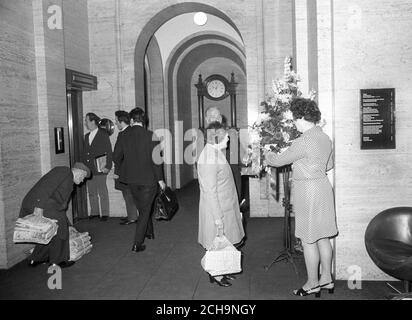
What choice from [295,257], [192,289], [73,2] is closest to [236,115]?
[73,2]

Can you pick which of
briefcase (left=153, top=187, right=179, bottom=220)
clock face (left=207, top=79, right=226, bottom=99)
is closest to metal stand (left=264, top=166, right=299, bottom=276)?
briefcase (left=153, top=187, right=179, bottom=220)

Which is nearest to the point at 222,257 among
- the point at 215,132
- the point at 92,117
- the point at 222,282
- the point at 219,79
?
the point at 222,282

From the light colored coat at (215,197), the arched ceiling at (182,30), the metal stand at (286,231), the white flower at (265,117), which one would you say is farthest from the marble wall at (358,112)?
the arched ceiling at (182,30)

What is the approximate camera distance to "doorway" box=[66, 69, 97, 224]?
8.18 m

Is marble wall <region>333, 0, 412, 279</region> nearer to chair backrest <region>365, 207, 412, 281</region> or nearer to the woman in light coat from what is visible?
chair backrest <region>365, 207, 412, 281</region>

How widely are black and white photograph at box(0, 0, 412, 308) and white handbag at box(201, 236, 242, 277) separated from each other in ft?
0.04

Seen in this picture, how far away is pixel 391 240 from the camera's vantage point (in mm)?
4141

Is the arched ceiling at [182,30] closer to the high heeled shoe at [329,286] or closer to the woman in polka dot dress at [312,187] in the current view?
the woman in polka dot dress at [312,187]

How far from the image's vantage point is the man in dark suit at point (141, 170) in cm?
602

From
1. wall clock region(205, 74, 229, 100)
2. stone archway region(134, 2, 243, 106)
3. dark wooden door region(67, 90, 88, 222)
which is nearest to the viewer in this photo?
dark wooden door region(67, 90, 88, 222)

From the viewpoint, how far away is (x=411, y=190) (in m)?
4.66

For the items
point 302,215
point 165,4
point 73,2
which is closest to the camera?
point 302,215

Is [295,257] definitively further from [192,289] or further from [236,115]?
[236,115]

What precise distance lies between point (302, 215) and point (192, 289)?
1.49 m
